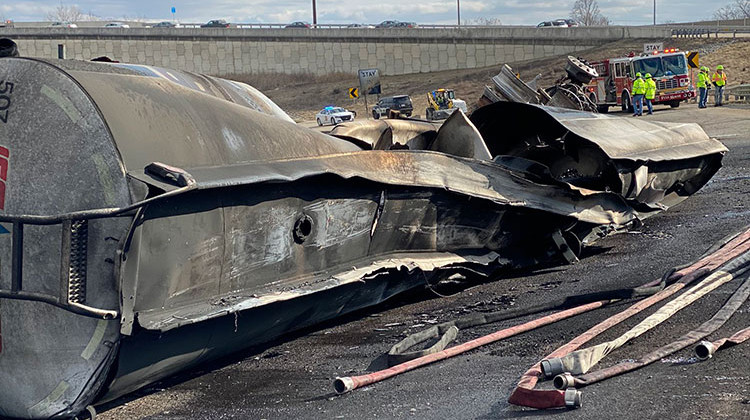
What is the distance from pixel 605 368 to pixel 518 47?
181ft

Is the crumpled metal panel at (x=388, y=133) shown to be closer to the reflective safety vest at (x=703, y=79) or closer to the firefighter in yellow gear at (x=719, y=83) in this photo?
the reflective safety vest at (x=703, y=79)

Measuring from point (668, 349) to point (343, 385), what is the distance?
1.64 m

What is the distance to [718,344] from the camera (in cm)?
439

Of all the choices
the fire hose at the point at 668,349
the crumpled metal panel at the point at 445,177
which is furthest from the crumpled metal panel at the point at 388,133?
the fire hose at the point at 668,349

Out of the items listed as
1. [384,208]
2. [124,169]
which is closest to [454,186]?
[384,208]

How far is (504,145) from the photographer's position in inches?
320

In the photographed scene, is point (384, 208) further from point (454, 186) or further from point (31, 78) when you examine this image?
point (31, 78)

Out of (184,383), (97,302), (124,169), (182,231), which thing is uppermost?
(124,169)

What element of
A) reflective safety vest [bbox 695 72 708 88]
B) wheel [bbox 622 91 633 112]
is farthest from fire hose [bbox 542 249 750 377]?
wheel [bbox 622 91 633 112]

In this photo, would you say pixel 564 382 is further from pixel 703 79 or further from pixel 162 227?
pixel 703 79

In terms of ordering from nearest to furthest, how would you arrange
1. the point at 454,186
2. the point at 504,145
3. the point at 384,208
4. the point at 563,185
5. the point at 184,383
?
the point at 184,383 → the point at 384,208 → the point at 454,186 → the point at 563,185 → the point at 504,145

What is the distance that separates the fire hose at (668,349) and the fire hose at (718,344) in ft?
0.40

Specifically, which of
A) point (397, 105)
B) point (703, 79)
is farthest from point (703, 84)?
point (397, 105)

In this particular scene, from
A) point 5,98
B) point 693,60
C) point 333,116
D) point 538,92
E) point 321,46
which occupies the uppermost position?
point 321,46
